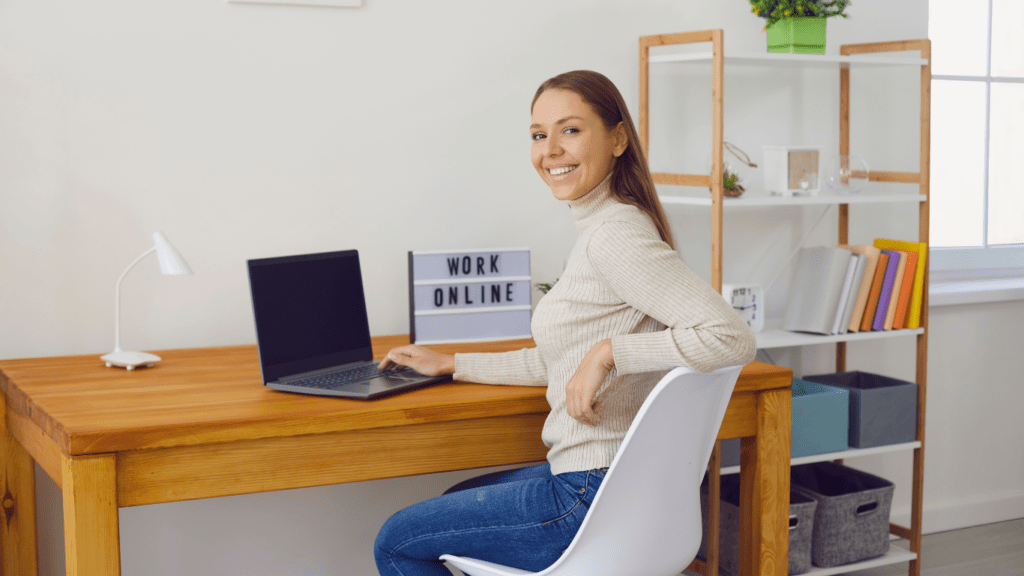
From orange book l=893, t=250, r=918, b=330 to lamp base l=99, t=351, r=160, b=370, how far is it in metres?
2.00

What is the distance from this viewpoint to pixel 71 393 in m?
1.71

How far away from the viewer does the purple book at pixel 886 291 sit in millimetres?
2670

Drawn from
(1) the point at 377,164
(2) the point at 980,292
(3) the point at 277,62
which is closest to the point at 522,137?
(1) the point at 377,164

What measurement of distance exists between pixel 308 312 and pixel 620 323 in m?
0.66

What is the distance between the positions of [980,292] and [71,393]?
275 cm

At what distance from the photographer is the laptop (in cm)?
177

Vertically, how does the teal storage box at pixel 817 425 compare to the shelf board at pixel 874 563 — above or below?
above

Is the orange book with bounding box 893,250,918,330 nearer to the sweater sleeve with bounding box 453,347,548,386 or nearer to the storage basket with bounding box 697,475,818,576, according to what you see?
the storage basket with bounding box 697,475,818,576

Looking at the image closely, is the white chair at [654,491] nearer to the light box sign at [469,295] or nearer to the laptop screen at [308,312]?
the laptop screen at [308,312]

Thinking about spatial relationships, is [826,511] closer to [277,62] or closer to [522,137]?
[522,137]

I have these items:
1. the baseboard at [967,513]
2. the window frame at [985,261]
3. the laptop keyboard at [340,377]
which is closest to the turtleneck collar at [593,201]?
the laptop keyboard at [340,377]

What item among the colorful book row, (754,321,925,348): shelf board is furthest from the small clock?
the colorful book row

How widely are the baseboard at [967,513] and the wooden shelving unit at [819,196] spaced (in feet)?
1.24

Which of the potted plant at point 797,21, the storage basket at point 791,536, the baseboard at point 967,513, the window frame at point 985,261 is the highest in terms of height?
the potted plant at point 797,21
